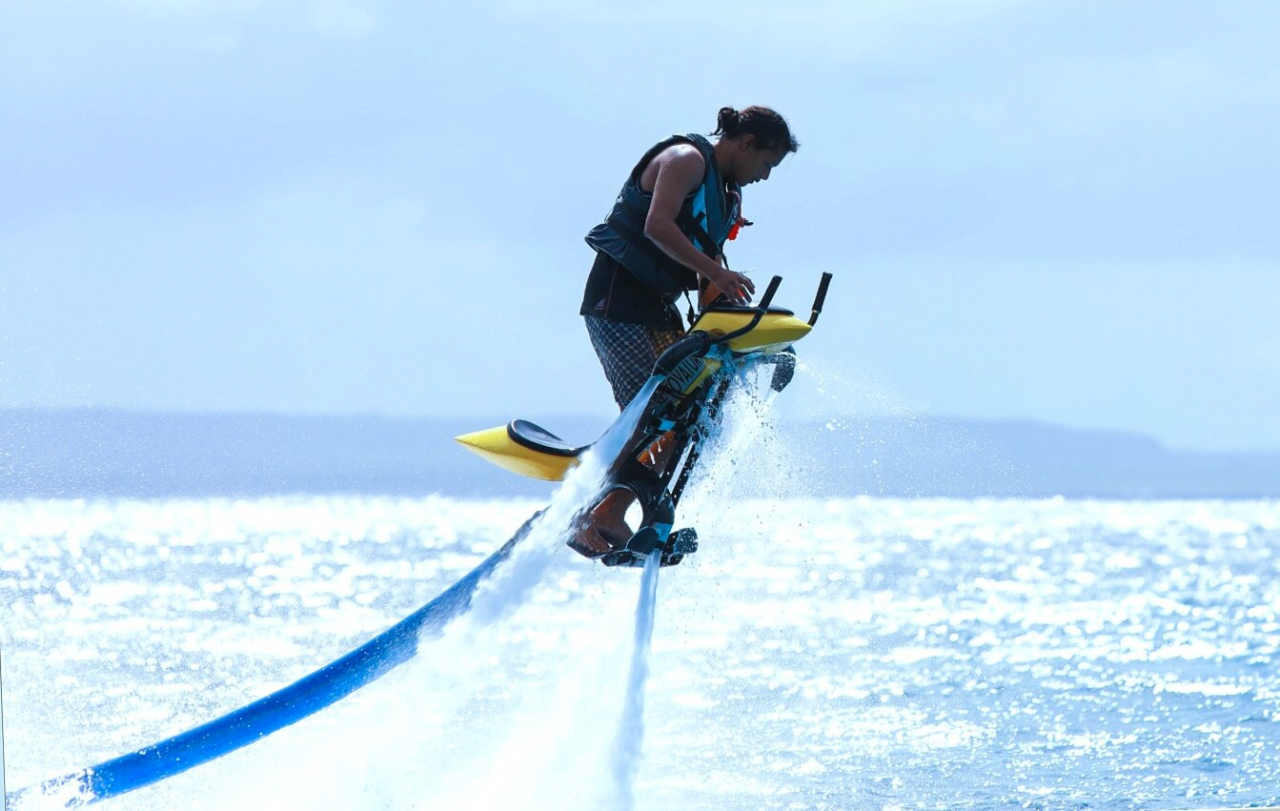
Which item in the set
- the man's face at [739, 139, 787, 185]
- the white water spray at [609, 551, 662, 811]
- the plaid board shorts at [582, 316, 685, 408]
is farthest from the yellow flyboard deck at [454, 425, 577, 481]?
the man's face at [739, 139, 787, 185]

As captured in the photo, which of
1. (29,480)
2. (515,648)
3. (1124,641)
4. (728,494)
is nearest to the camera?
(728,494)

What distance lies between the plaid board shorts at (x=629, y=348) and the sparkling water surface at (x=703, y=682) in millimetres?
457

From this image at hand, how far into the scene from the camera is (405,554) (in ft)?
120

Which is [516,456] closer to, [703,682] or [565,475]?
[565,475]

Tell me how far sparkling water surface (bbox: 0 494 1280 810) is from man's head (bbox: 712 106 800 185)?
104cm

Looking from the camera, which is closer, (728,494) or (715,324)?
(715,324)

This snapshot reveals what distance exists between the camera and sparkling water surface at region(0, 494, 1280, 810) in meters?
5.49

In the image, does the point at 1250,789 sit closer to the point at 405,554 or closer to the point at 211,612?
the point at 211,612

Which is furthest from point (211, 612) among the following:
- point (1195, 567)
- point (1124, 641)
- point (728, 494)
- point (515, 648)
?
point (1195, 567)

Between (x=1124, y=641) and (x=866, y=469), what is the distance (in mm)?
14696

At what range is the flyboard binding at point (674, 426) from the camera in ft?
15.1

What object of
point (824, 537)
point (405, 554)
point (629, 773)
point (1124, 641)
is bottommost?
point (629, 773)

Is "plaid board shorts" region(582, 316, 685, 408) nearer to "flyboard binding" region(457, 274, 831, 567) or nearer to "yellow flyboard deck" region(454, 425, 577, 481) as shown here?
"flyboard binding" region(457, 274, 831, 567)

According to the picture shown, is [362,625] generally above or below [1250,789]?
above
